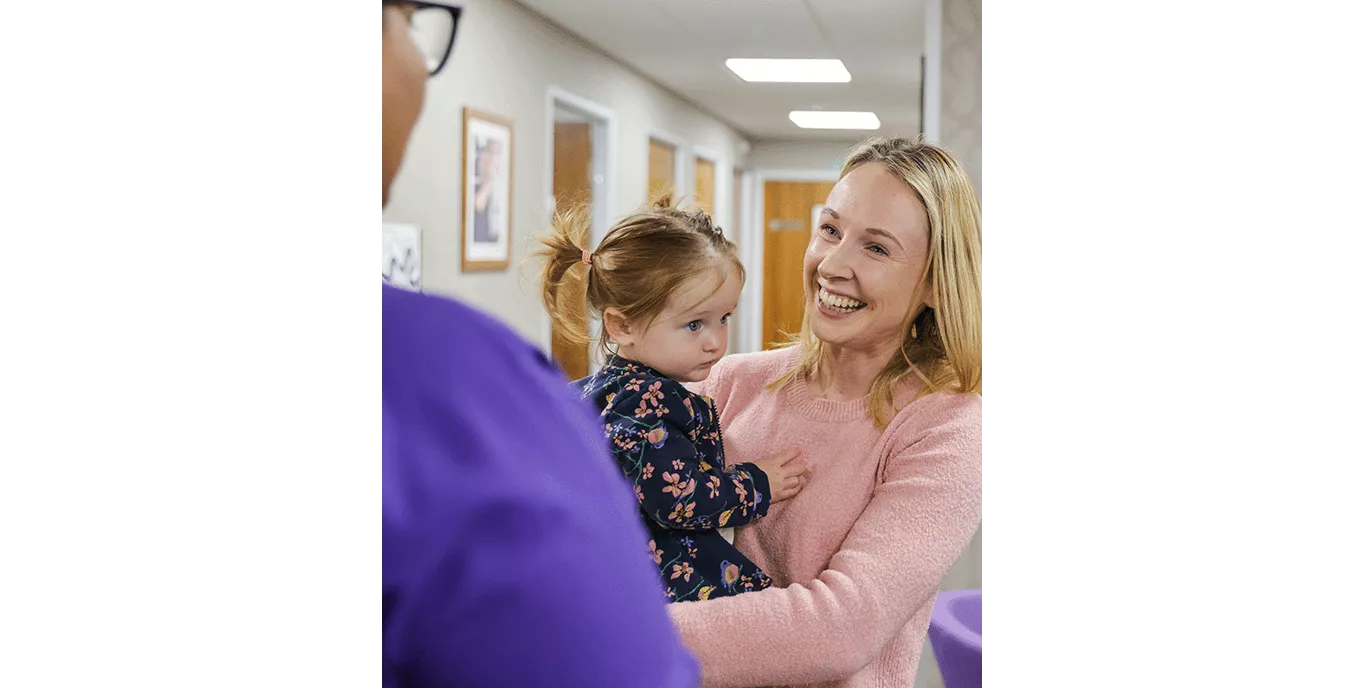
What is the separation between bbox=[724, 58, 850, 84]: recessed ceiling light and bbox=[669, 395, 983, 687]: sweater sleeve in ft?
0.97

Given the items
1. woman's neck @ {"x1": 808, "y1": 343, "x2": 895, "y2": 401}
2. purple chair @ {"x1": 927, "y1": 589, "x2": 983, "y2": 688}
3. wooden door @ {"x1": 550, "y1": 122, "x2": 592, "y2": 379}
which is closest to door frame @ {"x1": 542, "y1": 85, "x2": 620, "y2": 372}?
wooden door @ {"x1": 550, "y1": 122, "x2": 592, "y2": 379}

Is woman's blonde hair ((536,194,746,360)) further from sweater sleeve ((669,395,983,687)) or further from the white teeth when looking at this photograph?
sweater sleeve ((669,395,983,687))

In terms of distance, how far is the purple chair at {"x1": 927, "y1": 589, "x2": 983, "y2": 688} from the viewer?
103 cm

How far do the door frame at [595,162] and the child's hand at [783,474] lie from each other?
0.17 meters

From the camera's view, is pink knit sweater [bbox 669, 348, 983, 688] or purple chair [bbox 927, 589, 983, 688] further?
purple chair [bbox 927, 589, 983, 688]

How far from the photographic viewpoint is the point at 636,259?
0.83 meters

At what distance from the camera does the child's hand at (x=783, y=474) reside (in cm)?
90

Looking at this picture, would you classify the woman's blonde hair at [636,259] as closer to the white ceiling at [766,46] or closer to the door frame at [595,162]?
the door frame at [595,162]

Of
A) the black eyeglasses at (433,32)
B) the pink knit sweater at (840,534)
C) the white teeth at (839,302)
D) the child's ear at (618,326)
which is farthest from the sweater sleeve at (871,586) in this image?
the black eyeglasses at (433,32)

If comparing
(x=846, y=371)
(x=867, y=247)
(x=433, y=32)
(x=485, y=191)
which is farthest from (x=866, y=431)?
(x=433, y=32)

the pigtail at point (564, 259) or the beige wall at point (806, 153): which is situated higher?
the beige wall at point (806, 153)

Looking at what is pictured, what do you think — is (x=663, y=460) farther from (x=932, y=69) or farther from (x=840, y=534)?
(x=932, y=69)
